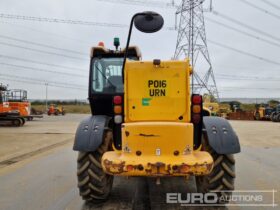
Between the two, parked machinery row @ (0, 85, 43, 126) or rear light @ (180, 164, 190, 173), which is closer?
rear light @ (180, 164, 190, 173)

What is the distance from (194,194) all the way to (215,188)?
0.65 metres

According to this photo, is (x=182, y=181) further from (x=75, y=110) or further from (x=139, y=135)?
(x=75, y=110)

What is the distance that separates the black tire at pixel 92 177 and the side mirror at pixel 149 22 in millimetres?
1881

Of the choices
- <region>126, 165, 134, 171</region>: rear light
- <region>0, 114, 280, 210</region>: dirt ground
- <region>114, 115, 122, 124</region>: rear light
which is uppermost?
<region>114, 115, 122, 124</region>: rear light

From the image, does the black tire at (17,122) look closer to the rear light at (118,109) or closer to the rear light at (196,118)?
the rear light at (118,109)

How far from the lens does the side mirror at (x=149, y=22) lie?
14.6ft

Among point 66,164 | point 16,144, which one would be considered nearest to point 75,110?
point 16,144

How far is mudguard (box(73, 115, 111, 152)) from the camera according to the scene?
512 centimetres

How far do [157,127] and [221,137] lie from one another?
99cm

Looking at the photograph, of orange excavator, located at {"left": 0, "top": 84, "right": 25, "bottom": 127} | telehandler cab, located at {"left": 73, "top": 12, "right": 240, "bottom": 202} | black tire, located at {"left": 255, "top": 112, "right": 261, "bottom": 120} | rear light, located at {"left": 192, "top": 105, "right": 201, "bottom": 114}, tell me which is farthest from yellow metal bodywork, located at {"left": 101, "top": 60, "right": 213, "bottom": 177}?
black tire, located at {"left": 255, "top": 112, "right": 261, "bottom": 120}

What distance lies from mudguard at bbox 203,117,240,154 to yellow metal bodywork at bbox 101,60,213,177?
218 mm

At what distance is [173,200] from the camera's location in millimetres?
5477

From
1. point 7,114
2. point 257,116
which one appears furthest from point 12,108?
point 257,116

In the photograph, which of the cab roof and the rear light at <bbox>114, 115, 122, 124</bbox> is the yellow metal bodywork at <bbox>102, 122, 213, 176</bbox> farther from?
the cab roof
